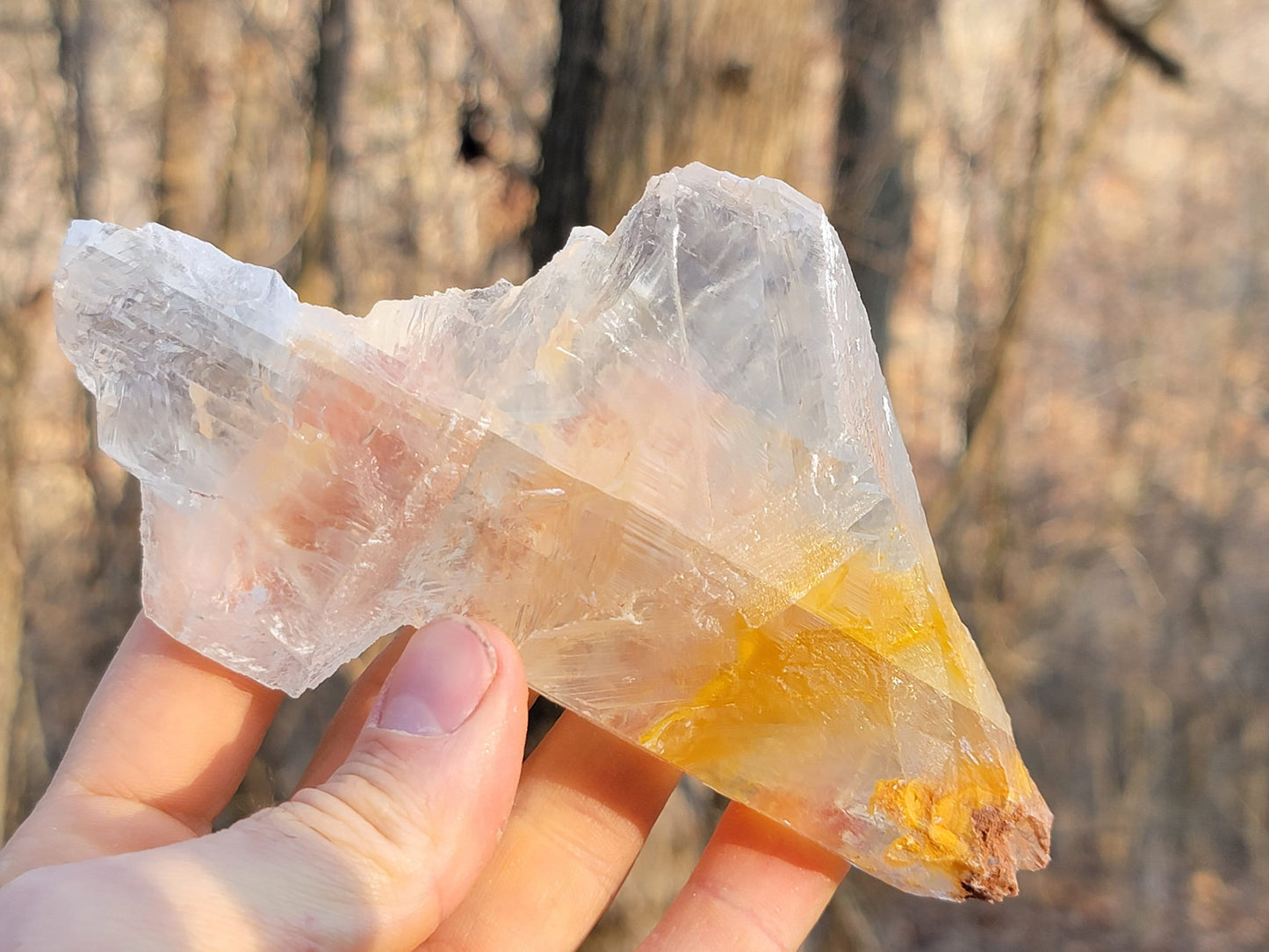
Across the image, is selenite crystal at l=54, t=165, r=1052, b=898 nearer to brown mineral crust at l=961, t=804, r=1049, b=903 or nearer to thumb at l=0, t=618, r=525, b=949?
brown mineral crust at l=961, t=804, r=1049, b=903

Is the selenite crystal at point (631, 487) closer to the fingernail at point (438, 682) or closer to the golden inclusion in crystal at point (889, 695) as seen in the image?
the golden inclusion in crystal at point (889, 695)

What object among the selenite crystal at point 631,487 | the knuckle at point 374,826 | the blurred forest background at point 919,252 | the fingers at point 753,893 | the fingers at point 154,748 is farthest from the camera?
the blurred forest background at point 919,252

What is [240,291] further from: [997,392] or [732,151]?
[997,392]

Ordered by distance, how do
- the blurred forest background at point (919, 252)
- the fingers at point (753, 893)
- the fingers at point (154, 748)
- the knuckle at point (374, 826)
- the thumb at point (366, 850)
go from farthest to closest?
the blurred forest background at point (919, 252), the fingers at point (753, 893), the fingers at point (154, 748), the knuckle at point (374, 826), the thumb at point (366, 850)

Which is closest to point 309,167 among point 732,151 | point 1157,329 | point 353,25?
point 353,25

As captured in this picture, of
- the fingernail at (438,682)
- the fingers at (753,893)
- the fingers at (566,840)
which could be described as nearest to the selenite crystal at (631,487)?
the fingernail at (438,682)

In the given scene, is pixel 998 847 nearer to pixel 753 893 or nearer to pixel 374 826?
pixel 753 893

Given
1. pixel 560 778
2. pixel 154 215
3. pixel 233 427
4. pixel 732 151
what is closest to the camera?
pixel 233 427

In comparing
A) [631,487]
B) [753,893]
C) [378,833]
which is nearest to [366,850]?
[378,833]
